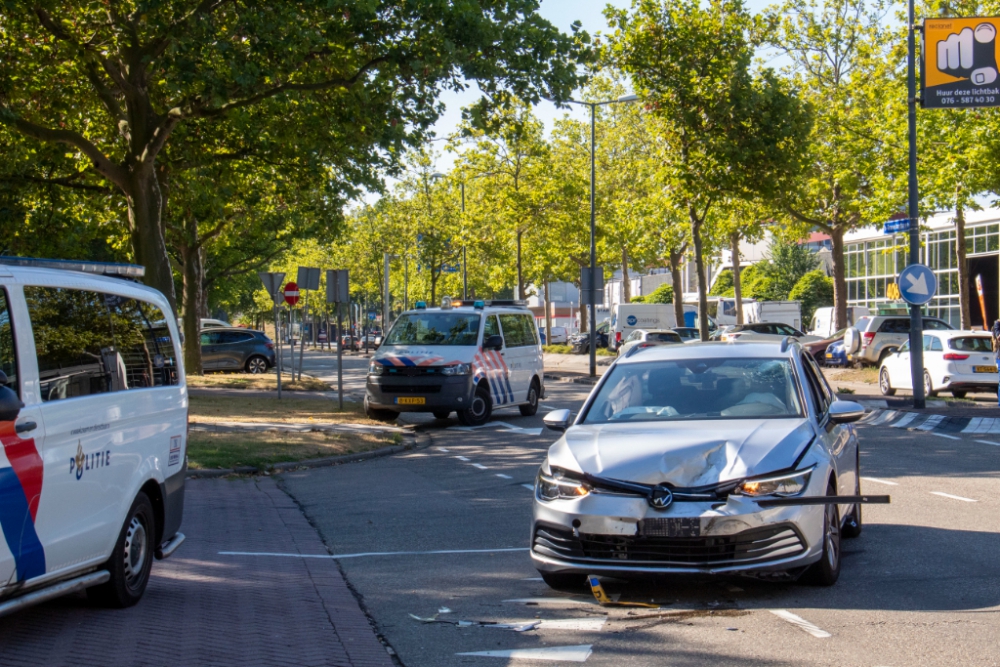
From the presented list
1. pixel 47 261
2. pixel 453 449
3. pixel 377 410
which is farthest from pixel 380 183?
pixel 47 261

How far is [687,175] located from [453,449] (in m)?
14.8

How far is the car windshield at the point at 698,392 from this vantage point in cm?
741

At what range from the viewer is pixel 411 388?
19328mm

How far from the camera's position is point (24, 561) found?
204 inches

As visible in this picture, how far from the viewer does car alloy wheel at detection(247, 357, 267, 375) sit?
40031 mm

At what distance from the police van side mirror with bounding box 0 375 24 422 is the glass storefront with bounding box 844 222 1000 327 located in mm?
40047

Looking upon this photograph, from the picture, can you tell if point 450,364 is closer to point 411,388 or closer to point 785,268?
point 411,388

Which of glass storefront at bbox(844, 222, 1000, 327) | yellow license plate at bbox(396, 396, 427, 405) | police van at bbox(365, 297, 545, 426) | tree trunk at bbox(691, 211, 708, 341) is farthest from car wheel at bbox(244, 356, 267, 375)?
glass storefront at bbox(844, 222, 1000, 327)

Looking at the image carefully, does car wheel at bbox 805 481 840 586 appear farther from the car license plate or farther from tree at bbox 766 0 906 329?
tree at bbox 766 0 906 329

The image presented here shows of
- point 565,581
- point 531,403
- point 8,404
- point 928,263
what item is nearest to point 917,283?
point 531,403

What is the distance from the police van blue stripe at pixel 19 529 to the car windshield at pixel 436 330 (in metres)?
14.5

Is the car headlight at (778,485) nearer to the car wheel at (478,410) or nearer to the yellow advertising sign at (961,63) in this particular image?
the car wheel at (478,410)

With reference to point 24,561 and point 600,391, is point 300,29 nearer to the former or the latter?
point 600,391

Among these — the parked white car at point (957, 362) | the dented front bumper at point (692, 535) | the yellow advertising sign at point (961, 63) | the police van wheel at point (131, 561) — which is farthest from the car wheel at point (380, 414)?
the dented front bumper at point (692, 535)
